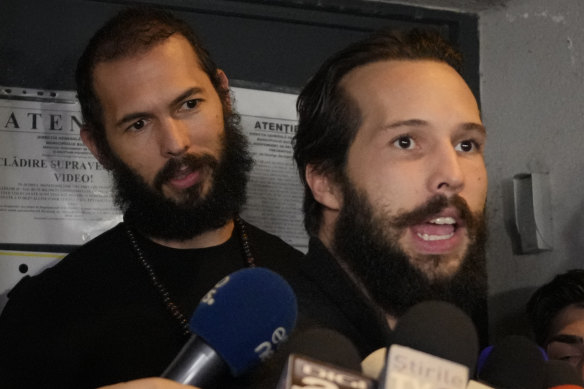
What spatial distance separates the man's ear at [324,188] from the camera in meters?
1.26

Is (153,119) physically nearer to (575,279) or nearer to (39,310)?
(39,310)

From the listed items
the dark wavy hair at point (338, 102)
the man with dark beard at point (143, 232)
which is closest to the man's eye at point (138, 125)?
the man with dark beard at point (143, 232)

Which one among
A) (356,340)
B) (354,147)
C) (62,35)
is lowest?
(356,340)

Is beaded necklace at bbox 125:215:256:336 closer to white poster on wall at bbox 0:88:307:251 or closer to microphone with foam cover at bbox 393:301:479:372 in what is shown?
white poster on wall at bbox 0:88:307:251

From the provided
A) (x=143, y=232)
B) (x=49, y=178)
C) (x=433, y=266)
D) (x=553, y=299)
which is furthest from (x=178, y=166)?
(x=553, y=299)

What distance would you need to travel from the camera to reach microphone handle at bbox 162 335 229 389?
0.78 m

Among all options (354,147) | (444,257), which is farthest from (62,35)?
(444,257)

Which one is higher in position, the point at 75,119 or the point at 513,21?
the point at 513,21

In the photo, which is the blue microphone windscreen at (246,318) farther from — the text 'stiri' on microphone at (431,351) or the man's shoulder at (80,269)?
the man's shoulder at (80,269)

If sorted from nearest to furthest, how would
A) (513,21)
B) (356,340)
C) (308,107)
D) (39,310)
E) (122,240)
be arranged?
(356,340) → (308,107) → (39,310) → (122,240) → (513,21)

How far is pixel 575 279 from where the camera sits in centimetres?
169

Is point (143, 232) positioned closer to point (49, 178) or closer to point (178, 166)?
point (178, 166)

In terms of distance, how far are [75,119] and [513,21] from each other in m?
0.91

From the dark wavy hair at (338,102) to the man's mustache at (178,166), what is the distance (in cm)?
22
